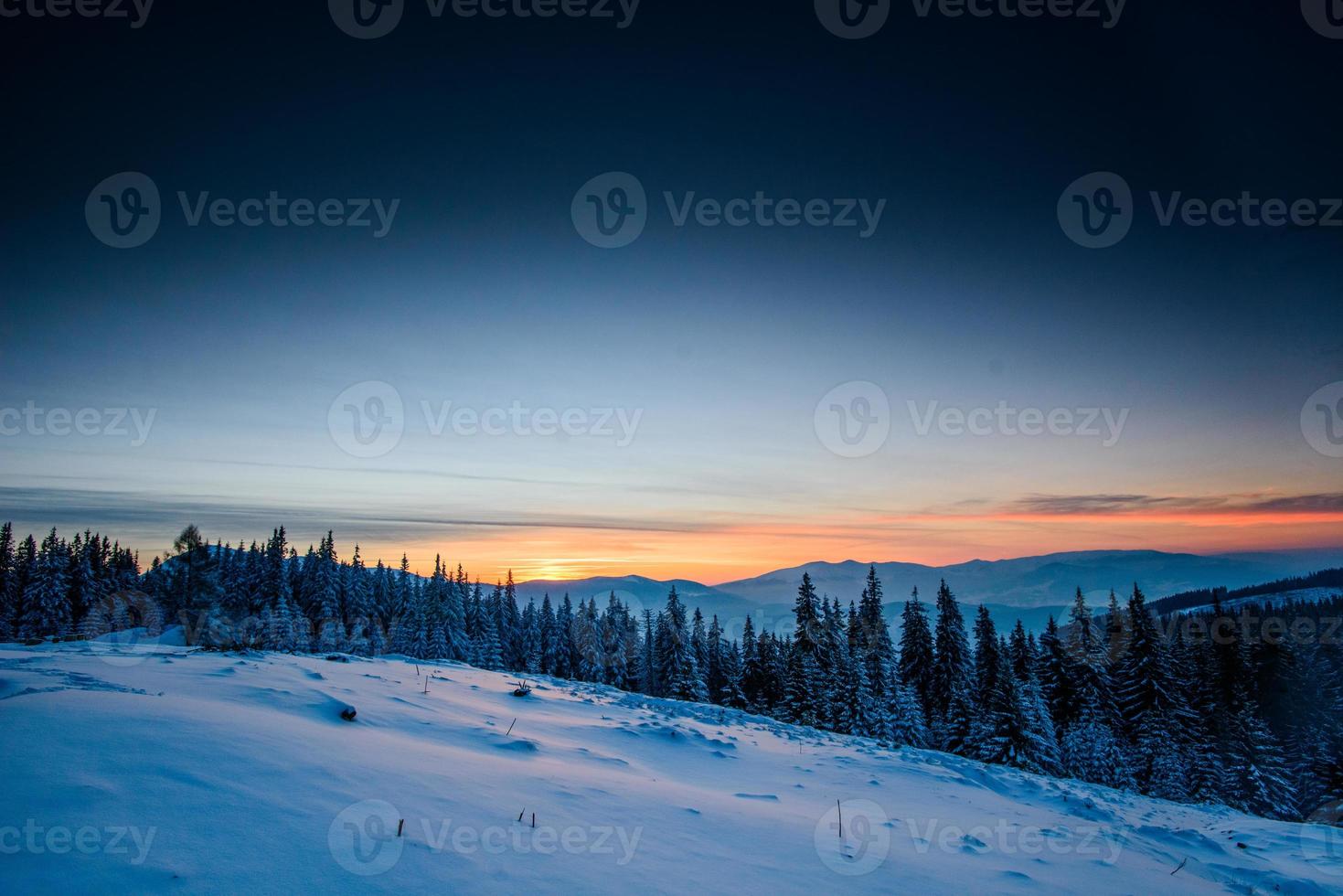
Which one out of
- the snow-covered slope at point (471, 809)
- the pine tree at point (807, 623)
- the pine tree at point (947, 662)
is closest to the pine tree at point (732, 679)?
the pine tree at point (807, 623)

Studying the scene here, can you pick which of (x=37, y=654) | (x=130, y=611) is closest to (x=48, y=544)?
(x=130, y=611)

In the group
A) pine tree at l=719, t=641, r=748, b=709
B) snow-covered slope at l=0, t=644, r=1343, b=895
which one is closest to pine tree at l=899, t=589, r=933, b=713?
pine tree at l=719, t=641, r=748, b=709

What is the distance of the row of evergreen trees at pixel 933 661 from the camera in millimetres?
35406

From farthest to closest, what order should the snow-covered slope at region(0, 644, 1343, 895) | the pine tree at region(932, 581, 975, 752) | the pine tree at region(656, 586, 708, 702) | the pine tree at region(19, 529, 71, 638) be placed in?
the pine tree at region(19, 529, 71, 638)
the pine tree at region(656, 586, 708, 702)
the pine tree at region(932, 581, 975, 752)
the snow-covered slope at region(0, 644, 1343, 895)

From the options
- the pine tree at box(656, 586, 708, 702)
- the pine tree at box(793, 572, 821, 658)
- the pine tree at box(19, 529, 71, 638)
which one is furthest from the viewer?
the pine tree at box(19, 529, 71, 638)

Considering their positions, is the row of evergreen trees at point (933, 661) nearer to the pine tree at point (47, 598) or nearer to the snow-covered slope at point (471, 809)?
the pine tree at point (47, 598)

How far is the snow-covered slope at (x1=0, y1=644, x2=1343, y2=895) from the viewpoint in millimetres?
3645

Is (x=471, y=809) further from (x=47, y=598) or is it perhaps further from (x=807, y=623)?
(x=47, y=598)

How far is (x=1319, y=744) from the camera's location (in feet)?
118

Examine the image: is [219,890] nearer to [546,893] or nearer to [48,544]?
[546,893]

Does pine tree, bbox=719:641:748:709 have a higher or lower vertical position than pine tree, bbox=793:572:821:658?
lower

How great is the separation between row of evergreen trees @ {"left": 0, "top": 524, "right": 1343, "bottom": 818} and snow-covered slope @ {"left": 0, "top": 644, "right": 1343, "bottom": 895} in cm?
798

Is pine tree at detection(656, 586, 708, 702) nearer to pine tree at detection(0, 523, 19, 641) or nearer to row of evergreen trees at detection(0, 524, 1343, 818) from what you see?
row of evergreen trees at detection(0, 524, 1343, 818)

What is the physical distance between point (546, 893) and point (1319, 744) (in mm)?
55043
